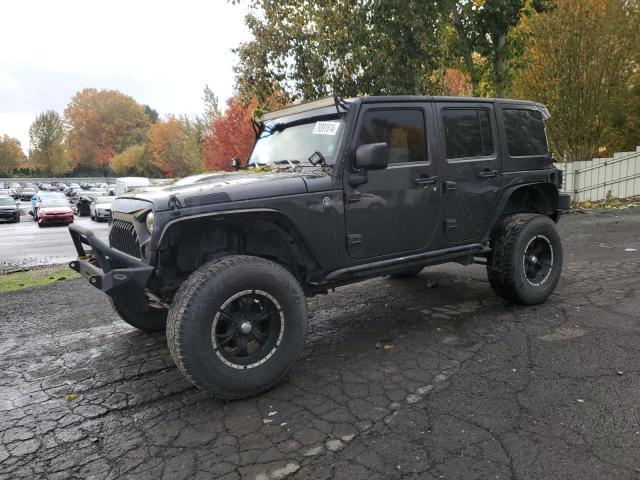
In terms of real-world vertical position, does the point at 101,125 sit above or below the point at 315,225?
above

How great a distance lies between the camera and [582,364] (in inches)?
140

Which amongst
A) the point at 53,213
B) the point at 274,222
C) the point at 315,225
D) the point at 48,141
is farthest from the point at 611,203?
the point at 48,141

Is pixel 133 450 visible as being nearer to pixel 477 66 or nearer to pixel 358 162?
pixel 358 162

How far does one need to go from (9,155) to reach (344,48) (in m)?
79.3

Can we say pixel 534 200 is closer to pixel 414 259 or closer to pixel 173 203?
pixel 414 259

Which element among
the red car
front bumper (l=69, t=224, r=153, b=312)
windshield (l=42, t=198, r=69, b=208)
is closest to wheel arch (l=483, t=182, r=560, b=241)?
front bumper (l=69, t=224, r=153, b=312)

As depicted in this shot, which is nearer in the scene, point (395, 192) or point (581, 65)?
point (395, 192)

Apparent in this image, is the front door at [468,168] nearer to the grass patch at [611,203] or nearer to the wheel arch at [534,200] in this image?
the wheel arch at [534,200]

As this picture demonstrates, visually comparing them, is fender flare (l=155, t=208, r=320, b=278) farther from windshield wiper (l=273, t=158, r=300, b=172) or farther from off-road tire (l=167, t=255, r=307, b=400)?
windshield wiper (l=273, t=158, r=300, b=172)

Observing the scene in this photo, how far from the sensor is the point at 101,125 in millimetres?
85438

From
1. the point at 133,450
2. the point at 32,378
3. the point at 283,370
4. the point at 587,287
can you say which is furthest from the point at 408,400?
the point at 587,287

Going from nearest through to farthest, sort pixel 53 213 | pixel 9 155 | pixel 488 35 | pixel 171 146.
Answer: pixel 488 35, pixel 53 213, pixel 171 146, pixel 9 155

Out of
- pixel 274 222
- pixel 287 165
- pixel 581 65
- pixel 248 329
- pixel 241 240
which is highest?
pixel 581 65

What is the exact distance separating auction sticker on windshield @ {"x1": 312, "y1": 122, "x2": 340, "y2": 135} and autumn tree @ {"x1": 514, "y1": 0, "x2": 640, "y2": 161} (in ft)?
39.6
